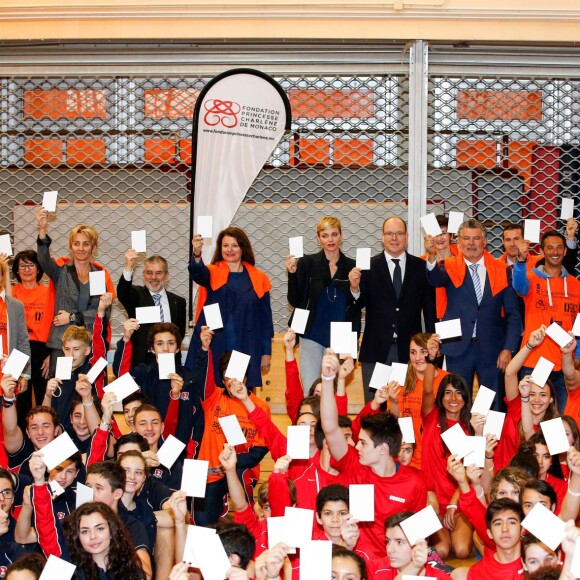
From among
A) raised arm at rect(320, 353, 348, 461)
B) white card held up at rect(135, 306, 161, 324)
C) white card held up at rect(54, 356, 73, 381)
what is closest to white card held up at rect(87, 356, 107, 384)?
white card held up at rect(54, 356, 73, 381)

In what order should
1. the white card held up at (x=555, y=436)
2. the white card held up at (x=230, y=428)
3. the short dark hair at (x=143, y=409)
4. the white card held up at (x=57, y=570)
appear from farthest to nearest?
the short dark hair at (x=143, y=409) → the white card held up at (x=230, y=428) → the white card held up at (x=555, y=436) → the white card held up at (x=57, y=570)

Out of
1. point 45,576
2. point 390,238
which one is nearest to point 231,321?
point 390,238

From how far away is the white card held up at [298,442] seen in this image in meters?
4.37

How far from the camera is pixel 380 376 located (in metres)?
5.39

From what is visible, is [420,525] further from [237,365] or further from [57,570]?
[237,365]

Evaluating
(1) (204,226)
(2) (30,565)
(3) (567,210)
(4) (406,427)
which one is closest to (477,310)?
(3) (567,210)

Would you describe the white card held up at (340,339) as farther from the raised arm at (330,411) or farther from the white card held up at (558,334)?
the white card held up at (558,334)

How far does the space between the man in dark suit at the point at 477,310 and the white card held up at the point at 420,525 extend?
2.09 metres

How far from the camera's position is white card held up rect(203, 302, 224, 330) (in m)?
5.77

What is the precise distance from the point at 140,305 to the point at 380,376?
172 cm

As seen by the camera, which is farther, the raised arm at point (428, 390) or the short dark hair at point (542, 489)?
the raised arm at point (428, 390)

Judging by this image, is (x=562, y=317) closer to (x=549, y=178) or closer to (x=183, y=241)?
(x=549, y=178)

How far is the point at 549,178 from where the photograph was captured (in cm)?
769

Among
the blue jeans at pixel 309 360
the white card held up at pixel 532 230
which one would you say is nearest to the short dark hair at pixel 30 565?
the blue jeans at pixel 309 360
